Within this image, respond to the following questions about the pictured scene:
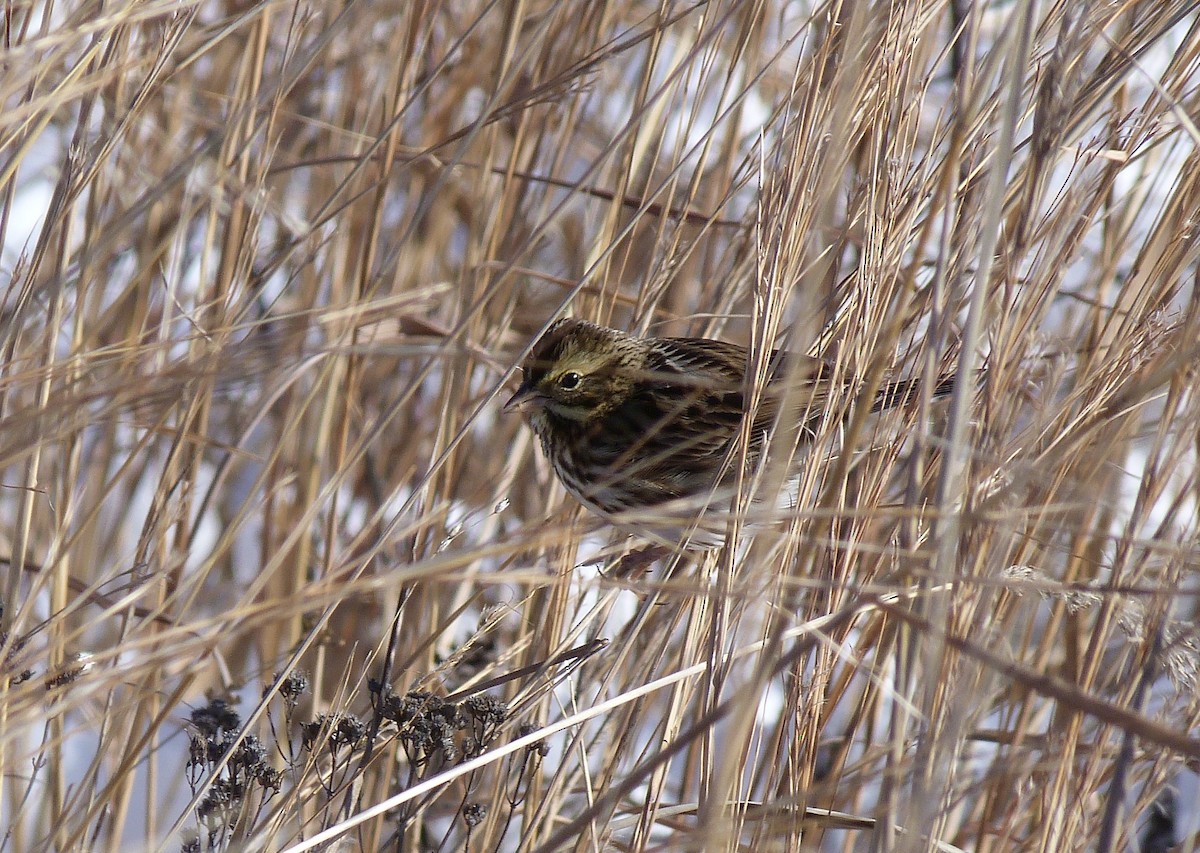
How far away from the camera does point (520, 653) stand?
243 centimetres

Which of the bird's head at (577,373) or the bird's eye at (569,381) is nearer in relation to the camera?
the bird's head at (577,373)

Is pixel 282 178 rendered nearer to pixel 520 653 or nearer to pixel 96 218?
pixel 96 218

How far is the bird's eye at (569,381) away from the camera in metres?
2.50

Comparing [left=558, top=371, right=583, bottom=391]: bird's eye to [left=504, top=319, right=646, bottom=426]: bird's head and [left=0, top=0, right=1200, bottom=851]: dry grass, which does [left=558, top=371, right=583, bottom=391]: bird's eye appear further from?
[left=0, top=0, right=1200, bottom=851]: dry grass

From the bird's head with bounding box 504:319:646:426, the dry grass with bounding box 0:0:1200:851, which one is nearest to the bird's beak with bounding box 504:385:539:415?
the bird's head with bounding box 504:319:646:426

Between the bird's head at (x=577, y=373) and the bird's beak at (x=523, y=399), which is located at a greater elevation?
the bird's head at (x=577, y=373)

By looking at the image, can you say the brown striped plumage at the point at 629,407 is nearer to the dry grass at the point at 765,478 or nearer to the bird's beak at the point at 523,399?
the bird's beak at the point at 523,399

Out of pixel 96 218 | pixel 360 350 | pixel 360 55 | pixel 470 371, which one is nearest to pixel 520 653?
pixel 470 371

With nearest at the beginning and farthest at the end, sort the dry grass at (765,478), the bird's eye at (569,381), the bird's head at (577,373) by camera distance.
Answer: the dry grass at (765,478) → the bird's head at (577,373) → the bird's eye at (569,381)

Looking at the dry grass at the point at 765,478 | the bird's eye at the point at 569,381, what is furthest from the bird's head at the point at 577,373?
the dry grass at the point at 765,478

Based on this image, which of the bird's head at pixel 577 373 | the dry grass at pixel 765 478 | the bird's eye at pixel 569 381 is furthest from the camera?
the bird's eye at pixel 569 381

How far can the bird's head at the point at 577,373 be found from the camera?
7.84 ft

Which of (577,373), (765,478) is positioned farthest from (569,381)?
(765,478)

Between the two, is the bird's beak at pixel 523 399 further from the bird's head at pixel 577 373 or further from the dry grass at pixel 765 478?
the dry grass at pixel 765 478
